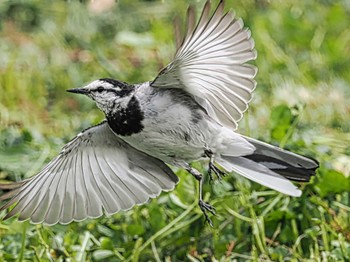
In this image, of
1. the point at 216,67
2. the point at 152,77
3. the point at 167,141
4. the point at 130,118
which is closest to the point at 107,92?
the point at 130,118

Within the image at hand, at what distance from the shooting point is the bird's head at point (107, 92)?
428 centimetres

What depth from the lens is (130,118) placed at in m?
4.24

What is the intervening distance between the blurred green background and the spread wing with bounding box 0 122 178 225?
0.51 feet

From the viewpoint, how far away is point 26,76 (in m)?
7.12

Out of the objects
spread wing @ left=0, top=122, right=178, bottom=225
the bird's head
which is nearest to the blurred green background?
spread wing @ left=0, top=122, right=178, bottom=225

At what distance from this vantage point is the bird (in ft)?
13.5

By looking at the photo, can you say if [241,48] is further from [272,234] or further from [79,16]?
[79,16]

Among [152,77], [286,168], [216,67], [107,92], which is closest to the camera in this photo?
[216,67]

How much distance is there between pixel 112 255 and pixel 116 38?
330 centimetres

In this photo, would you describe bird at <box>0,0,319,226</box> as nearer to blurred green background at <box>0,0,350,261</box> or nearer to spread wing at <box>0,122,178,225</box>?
spread wing at <box>0,122,178,225</box>

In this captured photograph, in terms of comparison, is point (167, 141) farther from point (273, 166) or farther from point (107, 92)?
point (273, 166)

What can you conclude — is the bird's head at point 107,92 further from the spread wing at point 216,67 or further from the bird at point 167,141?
the spread wing at point 216,67

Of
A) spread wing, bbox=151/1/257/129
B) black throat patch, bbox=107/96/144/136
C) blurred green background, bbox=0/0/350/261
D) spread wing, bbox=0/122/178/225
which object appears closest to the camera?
spread wing, bbox=151/1/257/129

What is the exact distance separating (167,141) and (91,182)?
0.54m
